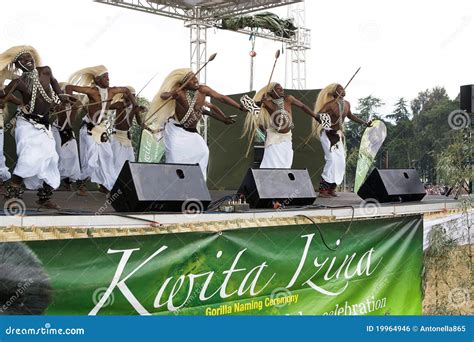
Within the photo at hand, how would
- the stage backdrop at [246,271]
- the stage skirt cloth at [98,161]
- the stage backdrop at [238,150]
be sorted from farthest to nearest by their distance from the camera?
the stage backdrop at [238,150] → the stage skirt cloth at [98,161] → the stage backdrop at [246,271]

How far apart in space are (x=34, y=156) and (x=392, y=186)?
4279 millimetres

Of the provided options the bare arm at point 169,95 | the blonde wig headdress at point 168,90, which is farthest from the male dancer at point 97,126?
the bare arm at point 169,95

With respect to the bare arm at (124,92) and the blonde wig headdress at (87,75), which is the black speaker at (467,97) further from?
the blonde wig headdress at (87,75)

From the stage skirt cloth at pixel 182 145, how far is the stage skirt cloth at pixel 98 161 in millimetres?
1181

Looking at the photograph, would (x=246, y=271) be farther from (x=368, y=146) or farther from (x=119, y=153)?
(x=368, y=146)

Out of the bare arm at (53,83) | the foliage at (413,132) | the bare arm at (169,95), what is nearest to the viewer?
the bare arm at (53,83)

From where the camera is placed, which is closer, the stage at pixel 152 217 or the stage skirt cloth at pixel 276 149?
the stage at pixel 152 217

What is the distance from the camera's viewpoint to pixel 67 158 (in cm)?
726

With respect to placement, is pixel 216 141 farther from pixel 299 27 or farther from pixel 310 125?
pixel 299 27

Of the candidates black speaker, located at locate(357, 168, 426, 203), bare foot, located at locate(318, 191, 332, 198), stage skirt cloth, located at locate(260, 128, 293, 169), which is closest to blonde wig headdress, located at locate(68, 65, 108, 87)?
stage skirt cloth, located at locate(260, 128, 293, 169)

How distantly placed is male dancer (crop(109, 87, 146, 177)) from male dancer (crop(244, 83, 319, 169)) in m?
1.44

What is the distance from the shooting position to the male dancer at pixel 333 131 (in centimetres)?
805

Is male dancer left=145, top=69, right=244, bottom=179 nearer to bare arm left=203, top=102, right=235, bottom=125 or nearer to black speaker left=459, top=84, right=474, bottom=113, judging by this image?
bare arm left=203, top=102, right=235, bottom=125

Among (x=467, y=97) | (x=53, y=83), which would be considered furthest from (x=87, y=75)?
(x=467, y=97)
